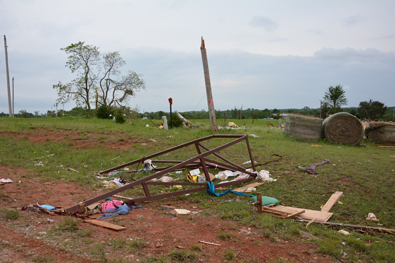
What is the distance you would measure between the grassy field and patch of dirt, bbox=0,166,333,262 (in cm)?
27

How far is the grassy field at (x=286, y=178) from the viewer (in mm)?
3742

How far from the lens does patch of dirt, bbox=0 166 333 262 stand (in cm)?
288

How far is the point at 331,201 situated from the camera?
4883 millimetres

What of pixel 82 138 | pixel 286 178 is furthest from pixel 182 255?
pixel 82 138

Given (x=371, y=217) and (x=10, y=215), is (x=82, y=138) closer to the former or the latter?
(x=10, y=215)

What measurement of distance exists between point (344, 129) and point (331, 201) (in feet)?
25.9

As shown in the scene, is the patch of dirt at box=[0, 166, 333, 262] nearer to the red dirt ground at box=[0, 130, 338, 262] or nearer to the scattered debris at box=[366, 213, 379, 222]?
the red dirt ground at box=[0, 130, 338, 262]

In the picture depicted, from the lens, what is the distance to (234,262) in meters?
2.93

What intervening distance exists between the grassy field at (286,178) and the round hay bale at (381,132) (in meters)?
3.09

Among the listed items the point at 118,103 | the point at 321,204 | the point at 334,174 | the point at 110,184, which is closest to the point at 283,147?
the point at 334,174

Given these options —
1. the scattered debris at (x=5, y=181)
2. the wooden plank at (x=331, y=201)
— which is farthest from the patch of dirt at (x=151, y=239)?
the wooden plank at (x=331, y=201)

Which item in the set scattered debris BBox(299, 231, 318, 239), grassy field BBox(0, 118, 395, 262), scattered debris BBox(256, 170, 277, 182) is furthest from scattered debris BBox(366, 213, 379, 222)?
scattered debris BBox(256, 170, 277, 182)

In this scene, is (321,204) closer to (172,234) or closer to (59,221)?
(172,234)

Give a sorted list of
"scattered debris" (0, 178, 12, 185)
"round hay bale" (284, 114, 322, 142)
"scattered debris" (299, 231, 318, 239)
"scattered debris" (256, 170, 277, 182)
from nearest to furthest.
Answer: "scattered debris" (299, 231, 318, 239) < "scattered debris" (0, 178, 12, 185) < "scattered debris" (256, 170, 277, 182) < "round hay bale" (284, 114, 322, 142)
